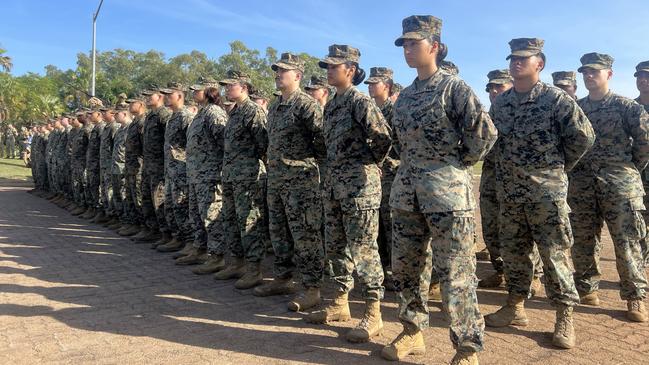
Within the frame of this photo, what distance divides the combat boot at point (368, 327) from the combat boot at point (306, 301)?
2.45ft

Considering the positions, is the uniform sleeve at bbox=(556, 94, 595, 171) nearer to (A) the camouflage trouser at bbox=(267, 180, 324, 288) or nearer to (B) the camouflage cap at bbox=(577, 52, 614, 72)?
(B) the camouflage cap at bbox=(577, 52, 614, 72)

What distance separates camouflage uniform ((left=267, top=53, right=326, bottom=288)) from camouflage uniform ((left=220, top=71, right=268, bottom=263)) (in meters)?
0.63

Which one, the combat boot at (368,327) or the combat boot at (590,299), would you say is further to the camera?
the combat boot at (590,299)

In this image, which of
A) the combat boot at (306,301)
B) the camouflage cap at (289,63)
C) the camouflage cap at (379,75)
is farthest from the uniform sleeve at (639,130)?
the combat boot at (306,301)

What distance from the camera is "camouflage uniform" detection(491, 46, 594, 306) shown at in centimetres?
359

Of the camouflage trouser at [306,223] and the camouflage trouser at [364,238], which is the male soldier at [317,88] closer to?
the camouflage trouser at [306,223]

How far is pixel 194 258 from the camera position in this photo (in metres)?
6.14

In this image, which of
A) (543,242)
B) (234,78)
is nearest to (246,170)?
(234,78)

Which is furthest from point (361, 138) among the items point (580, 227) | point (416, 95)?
point (580, 227)

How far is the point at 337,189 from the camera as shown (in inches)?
151

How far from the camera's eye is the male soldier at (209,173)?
564cm

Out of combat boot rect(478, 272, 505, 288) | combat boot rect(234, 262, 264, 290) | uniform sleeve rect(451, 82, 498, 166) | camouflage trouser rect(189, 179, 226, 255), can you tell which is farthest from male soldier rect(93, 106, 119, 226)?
uniform sleeve rect(451, 82, 498, 166)

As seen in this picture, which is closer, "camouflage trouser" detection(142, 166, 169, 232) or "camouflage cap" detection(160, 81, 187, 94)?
"camouflage cap" detection(160, 81, 187, 94)

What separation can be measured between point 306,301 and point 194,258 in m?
2.37
